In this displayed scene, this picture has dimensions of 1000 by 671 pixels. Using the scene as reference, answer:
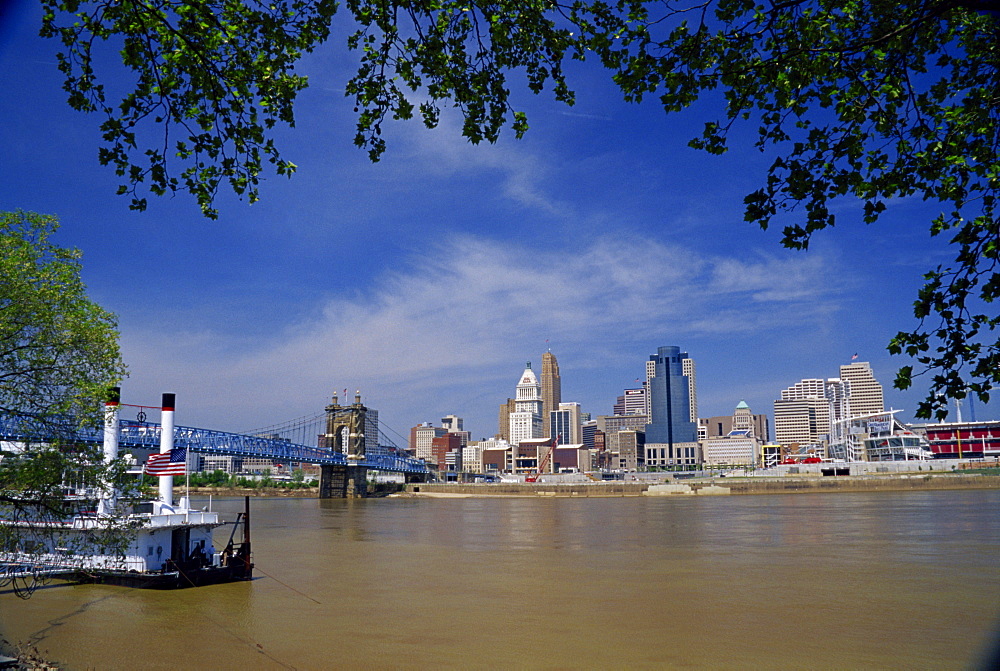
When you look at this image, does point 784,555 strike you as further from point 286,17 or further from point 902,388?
point 286,17

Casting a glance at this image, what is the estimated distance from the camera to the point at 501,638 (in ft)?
57.5

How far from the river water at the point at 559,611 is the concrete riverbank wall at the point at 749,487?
277 ft

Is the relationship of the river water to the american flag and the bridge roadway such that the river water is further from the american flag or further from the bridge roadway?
the bridge roadway

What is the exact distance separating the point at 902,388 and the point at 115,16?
309 inches

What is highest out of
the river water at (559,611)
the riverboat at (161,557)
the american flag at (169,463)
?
the american flag at (169,463)

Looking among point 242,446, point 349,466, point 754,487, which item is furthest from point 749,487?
point 242,446

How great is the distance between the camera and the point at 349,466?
445ft

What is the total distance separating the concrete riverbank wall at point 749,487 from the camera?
360 feet

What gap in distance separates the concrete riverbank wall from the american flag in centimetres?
10634

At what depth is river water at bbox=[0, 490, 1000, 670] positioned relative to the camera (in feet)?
52.0

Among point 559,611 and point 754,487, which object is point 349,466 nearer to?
point 754,487

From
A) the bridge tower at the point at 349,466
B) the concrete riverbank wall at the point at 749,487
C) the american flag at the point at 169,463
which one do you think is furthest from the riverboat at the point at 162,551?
the bridge tower at the point at 349,466

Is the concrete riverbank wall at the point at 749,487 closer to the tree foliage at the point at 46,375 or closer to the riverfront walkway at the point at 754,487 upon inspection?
the riverfront walkway at the point at 754,487

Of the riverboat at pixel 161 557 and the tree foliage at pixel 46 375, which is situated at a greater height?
the tree foliage at pixel 46 375
